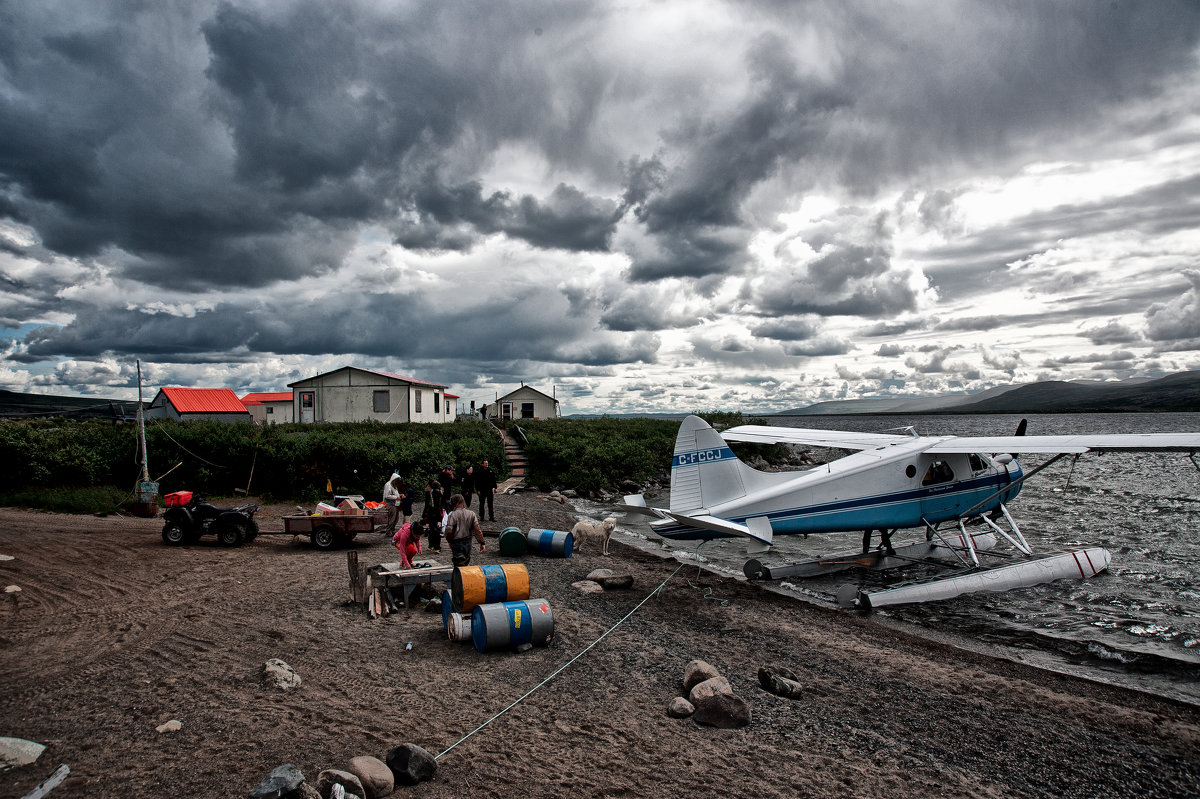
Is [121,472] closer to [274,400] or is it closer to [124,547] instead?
[124,547]

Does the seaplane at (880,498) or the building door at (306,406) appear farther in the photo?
the building door at (306,406)

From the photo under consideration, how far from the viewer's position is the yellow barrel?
9.01m

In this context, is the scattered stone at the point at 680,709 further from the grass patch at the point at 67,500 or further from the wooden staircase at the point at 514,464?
the wooden staircase at the point at 514,464

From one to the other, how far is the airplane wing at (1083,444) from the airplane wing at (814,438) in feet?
5.29

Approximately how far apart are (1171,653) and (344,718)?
12251 mm

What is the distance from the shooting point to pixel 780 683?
24.0ft

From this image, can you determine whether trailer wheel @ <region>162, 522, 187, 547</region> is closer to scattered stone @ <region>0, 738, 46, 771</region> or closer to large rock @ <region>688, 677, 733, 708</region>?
scattered stone @ <region>0, 738, 46, 771</region>

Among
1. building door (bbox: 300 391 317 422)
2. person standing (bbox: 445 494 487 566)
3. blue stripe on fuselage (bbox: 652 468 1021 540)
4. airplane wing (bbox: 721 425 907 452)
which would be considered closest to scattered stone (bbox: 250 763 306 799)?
person standing (bbox: 445 494 487 566)

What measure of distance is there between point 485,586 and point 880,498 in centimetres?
864

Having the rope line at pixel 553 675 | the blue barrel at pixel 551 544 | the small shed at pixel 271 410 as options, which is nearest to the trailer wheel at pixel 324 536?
the blue barrel at pixel 551 544

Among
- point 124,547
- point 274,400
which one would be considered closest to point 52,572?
point 124,547

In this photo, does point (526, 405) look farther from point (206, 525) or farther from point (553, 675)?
point (553, 675)

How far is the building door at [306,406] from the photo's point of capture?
41.6 m

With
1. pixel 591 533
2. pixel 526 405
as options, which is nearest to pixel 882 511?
pixel 591 533
